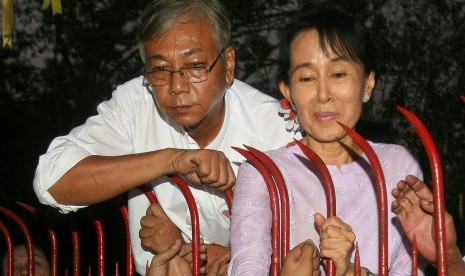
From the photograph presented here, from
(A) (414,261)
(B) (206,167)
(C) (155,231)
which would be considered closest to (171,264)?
(C) (155,231)

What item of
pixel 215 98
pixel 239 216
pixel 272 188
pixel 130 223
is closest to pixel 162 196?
pixel 130 223

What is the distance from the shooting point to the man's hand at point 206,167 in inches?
104

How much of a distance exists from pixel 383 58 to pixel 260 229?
5.37 meters

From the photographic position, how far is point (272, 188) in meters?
2.33

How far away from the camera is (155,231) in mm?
3100

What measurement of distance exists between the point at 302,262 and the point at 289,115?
0.88 metres

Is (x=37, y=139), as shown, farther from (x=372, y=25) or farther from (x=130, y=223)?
(x=130, y=223)

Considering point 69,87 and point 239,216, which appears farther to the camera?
point 69,87

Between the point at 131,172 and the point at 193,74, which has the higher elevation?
the point at 193,74

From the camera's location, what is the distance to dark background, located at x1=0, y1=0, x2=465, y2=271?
7.60 m

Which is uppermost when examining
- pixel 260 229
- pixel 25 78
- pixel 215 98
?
pixel 25 78

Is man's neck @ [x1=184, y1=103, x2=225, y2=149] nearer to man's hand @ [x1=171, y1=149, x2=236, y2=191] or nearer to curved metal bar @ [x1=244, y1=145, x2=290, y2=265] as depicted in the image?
man's hand @ [x1=171, y1=149, x2=236, y2=191]

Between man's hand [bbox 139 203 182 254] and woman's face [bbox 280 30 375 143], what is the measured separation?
0.66 metres

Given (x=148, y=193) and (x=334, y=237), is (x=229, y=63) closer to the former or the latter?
(x=148, y=193)
